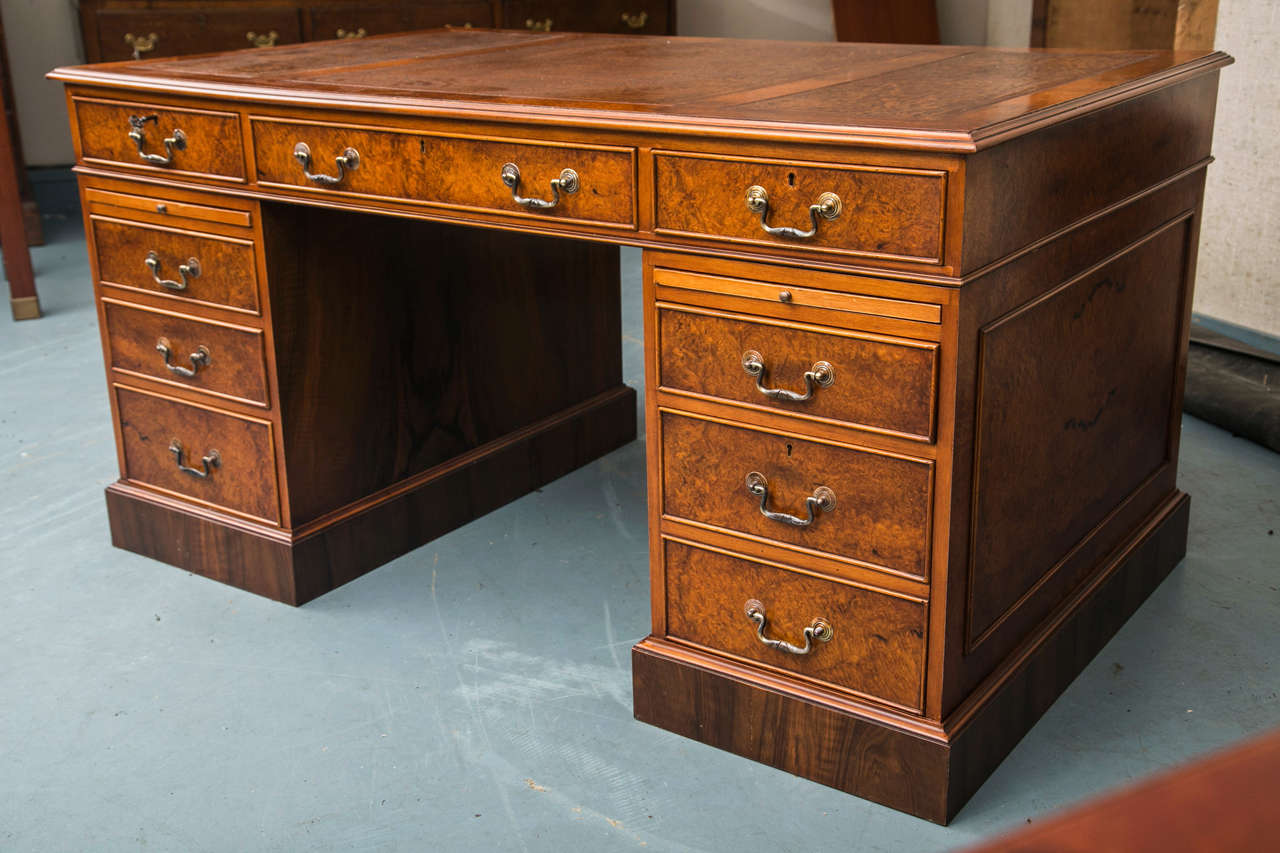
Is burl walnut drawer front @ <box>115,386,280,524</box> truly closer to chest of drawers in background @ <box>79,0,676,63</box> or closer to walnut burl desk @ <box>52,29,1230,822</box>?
walnut burl desk @ <box>52,29,1230,822</box>

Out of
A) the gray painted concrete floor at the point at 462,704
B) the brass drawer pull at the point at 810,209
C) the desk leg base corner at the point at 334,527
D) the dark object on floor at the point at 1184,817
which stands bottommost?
the gray painted concrete floor at the point at 462,704

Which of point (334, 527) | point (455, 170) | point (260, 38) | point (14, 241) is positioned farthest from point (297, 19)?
point (455, 170)

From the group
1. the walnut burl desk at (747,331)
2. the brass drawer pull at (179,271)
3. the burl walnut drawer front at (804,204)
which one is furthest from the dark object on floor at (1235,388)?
the brass drawer pull at (179,271)

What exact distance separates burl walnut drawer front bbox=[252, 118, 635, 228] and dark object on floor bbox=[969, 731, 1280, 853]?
5.00ft

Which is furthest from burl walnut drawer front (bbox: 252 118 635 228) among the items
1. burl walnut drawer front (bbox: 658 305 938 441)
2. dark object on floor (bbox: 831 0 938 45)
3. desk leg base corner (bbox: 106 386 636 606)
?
dark object on floor (bbox: 831 0 938 45)

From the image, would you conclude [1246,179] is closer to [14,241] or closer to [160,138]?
[160,138]

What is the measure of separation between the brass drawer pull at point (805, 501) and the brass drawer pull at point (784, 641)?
0.47 ft

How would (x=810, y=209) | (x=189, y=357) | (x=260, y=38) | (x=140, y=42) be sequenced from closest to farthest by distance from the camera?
(x=810, y=209)
(x=189, y=357)
(x=140, y=42)
(x=260, y=38)

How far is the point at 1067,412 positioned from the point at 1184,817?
174 centimetres

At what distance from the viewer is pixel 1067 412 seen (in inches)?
76.5

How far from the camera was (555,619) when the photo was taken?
2.29m

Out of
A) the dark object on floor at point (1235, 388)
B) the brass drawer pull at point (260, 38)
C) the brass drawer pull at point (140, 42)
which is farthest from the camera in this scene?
the brass drawer pull at point (260, 38)

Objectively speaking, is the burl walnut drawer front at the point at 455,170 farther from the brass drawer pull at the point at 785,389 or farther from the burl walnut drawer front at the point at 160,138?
the brass drawer pull at the point at 785,389

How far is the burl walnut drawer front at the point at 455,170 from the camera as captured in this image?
70.5 inches
